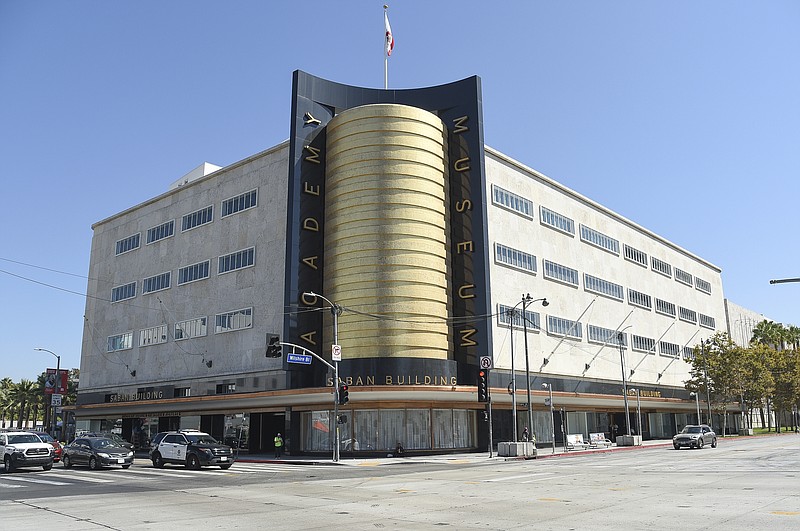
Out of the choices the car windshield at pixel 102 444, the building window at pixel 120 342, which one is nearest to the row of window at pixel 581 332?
the car windshield at pixel 102 444

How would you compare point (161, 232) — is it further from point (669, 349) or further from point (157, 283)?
point (669, 349)

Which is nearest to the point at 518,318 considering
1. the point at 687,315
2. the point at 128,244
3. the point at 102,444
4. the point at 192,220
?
the point at 192,220

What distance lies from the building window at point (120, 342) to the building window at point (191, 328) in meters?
8.81

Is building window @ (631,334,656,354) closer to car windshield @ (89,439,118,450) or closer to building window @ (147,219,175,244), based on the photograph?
building window @ (147,219,175,244)

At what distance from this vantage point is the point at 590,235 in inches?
2795

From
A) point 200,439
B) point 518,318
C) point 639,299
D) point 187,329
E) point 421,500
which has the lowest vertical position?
point 421,500

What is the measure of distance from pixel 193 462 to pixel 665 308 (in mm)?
67007

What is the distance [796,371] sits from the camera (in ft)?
300

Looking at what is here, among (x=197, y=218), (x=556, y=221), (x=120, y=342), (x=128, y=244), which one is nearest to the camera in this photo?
(x=197, y=218)

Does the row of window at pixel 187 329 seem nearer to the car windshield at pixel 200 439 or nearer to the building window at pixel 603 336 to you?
the car windshield at pixel 200 439

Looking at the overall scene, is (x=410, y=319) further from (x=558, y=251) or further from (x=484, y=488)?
(x=484, y=488)

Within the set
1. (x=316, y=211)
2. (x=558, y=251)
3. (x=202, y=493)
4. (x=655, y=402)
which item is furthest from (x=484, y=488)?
(x=655, y=402)

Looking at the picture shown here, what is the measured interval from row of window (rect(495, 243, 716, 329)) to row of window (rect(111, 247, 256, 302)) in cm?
2154

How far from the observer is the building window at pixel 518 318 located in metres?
54.6
